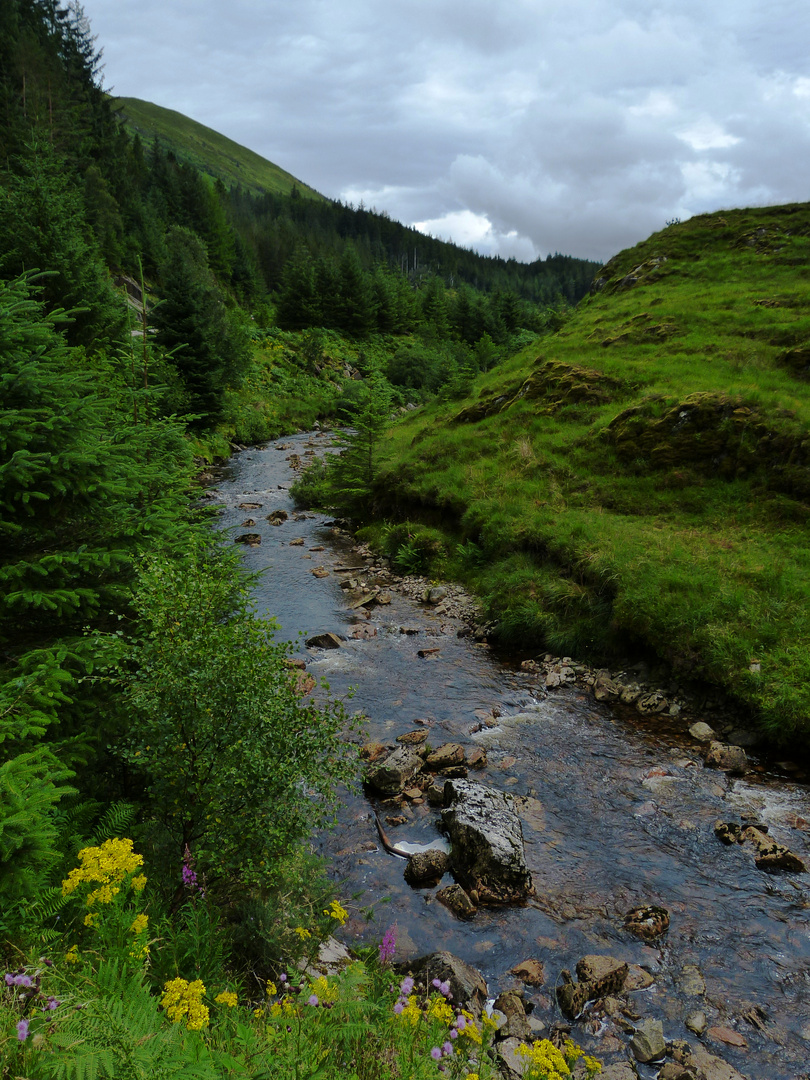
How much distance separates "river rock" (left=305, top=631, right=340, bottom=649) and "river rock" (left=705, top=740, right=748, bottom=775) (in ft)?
31.3

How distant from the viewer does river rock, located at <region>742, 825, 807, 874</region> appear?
820 cm

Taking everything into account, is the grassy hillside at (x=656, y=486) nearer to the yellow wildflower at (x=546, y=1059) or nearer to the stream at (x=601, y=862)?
the stream at (x=601, y=862)

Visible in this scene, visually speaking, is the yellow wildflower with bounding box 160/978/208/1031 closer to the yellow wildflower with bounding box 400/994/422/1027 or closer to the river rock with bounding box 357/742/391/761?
the yellow wildflower with bounding box 400/994/422/1027

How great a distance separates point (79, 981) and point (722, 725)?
11942mm

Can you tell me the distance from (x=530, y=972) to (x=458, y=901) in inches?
51.0

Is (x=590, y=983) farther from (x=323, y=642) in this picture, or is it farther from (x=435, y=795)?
(x=323, y=642)

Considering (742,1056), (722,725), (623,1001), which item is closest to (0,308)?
(623,1001)

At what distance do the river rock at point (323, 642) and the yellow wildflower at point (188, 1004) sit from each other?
12.6 m

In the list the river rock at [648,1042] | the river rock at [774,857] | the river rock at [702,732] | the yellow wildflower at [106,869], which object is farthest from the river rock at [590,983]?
the river rock at [702,732]

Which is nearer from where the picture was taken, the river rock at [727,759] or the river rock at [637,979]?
the river rock at [637,979]

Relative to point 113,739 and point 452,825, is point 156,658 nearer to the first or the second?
point 113,739

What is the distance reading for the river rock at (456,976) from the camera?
613 centimetres

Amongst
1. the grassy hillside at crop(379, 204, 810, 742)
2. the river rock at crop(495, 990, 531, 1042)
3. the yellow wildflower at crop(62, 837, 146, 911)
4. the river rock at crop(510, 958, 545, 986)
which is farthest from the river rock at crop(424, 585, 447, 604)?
the yellow wildflower at crop(62, 837, 146, 911)

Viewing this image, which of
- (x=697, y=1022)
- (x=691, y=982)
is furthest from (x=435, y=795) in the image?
(x=697, y=1022)
